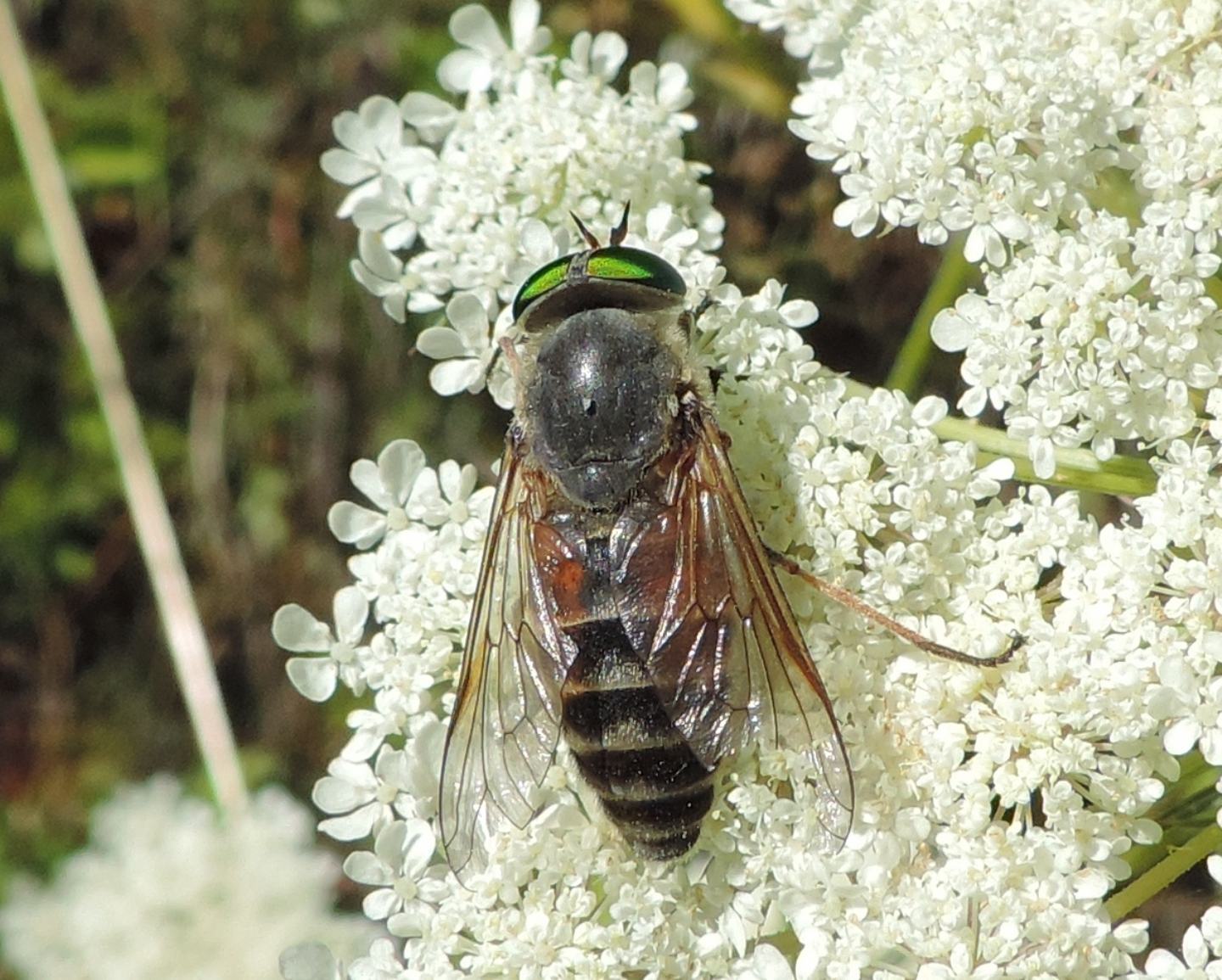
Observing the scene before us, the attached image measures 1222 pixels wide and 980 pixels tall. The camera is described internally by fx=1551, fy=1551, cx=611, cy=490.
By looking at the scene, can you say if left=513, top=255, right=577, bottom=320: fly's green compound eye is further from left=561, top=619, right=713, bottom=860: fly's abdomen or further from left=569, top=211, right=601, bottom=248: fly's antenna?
left=561, top=619, right=713, bottom=860: fly's abdomen

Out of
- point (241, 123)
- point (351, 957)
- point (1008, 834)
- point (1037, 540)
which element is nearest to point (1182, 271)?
point (1037, 540)

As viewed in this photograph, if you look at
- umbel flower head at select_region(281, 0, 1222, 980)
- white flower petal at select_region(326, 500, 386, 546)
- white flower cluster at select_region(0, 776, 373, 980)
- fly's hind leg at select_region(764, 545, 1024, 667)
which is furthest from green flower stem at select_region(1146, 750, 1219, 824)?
white flower cluster at select_region(0, 776, 373, 980)

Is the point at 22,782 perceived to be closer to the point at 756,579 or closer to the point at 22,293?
the point at 22,293

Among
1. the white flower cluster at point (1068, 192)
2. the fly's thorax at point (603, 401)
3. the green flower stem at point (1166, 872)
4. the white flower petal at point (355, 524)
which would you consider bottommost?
the white flower petal at point (355, 524)

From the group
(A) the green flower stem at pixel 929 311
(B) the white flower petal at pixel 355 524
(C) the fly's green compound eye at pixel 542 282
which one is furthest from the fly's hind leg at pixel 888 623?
(B) the white flower petal at pixel 355 524

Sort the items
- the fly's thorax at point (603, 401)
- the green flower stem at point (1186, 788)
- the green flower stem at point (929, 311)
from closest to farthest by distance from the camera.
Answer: the fly's thorax at point (603, 401) < the green flower stem at point (1186, 788) < the green flower stem at point (929, 311)

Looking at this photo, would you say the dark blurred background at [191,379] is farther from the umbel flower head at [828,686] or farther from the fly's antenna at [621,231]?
the fly's antenna at [621,231]

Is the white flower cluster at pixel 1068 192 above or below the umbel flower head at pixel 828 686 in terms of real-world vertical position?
above
